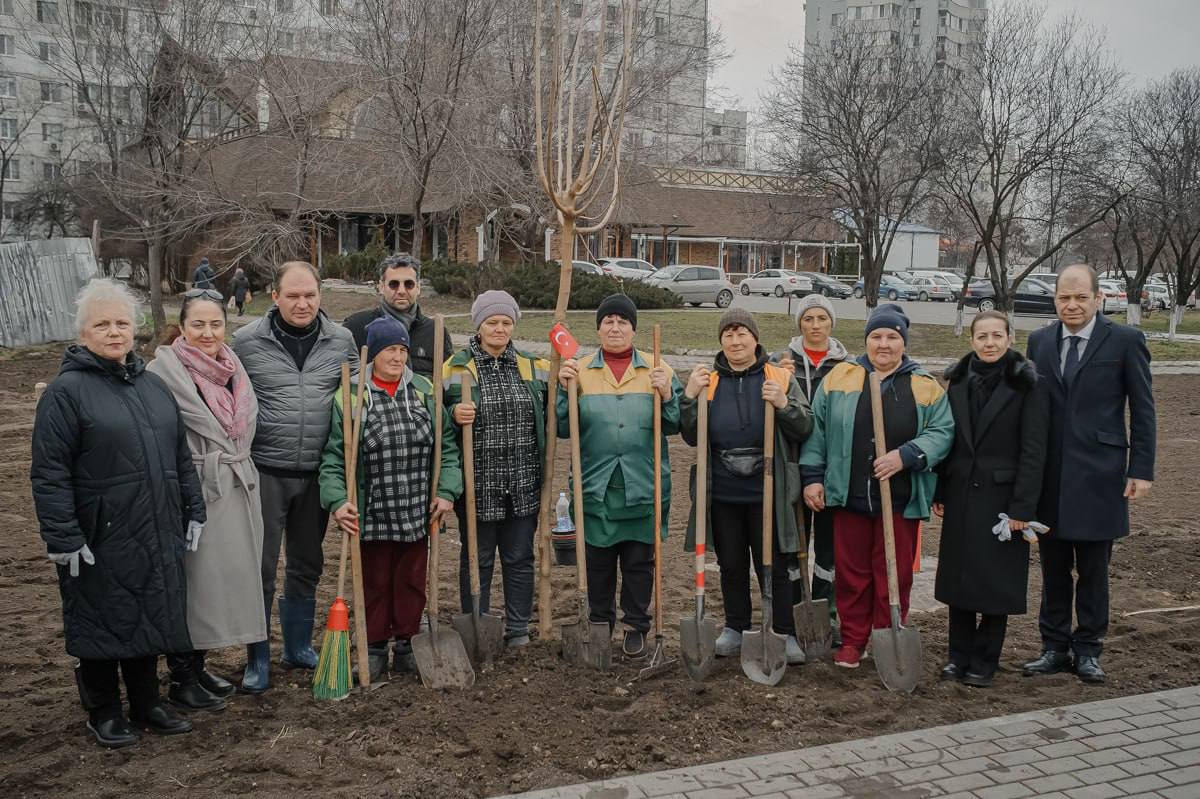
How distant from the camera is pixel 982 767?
4.04 meters

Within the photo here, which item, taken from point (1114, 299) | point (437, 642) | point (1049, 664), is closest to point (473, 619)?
point (437, 642)

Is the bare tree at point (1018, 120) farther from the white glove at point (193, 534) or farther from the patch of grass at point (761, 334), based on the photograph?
the white glove at point (193, 534)

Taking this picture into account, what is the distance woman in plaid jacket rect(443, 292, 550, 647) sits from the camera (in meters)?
5.11

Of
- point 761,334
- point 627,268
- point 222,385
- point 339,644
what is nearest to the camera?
point 222,385

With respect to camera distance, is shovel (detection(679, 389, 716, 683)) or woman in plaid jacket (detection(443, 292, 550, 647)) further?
woman in plaid jacket (detection(443, 292, 550, 647))

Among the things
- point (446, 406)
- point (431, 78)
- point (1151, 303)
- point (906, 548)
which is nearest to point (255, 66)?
point (431, 78)

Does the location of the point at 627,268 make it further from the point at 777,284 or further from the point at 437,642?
the point at 437,642

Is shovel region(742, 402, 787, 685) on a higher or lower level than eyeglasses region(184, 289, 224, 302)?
lower

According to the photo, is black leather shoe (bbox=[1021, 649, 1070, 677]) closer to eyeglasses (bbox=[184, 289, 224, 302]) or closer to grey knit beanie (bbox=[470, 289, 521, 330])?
grey knit beanie (bbox=[470, 289, 521, 330])

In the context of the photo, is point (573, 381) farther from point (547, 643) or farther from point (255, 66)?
point (255, 66)

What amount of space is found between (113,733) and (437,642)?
4.62 feet

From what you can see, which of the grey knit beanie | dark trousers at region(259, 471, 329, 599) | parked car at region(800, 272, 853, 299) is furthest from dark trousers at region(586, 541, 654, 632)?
parked car at region(800, 272, 853, 299)

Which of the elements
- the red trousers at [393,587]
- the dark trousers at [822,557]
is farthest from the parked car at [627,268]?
the red trousers at [393,587]

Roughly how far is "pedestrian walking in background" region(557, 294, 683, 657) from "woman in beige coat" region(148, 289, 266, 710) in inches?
60.1
